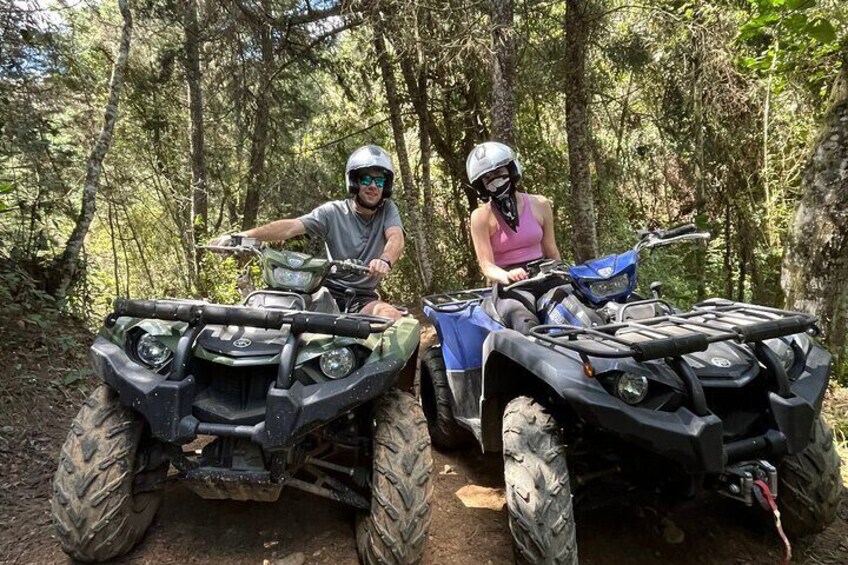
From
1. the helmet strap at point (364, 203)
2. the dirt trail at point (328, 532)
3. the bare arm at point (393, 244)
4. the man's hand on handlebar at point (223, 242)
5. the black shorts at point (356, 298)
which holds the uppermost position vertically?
the helmet strap at point (364, 203)

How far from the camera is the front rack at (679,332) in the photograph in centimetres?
217

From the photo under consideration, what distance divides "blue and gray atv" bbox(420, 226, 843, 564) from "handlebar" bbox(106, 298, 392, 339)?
28.9 inches

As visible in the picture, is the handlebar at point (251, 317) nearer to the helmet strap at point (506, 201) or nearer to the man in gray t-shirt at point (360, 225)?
the man in gray t-shirt at point (360, 225)

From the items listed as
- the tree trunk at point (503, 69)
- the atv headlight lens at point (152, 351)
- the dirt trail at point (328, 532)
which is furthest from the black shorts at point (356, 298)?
the tree trunk at point (503, 69)

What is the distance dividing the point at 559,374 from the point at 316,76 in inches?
356

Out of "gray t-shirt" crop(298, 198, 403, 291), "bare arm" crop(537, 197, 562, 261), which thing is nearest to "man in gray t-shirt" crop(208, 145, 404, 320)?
"gray t-shirt" crop(298, 198, 403, 291)

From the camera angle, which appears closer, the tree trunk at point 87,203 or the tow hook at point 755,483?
the tow hook at point 755,483

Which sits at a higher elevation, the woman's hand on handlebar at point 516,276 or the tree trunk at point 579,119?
the tree trunk at point 579,119

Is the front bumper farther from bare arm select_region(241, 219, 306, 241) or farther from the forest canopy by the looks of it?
the forest canopy

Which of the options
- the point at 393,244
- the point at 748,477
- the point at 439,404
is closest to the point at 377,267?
the point at 393,244

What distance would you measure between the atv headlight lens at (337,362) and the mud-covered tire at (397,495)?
0.30m

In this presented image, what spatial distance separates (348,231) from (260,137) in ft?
19.0

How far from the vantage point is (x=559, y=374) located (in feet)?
7.61

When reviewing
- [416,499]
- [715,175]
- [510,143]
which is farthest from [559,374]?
[715,175]
